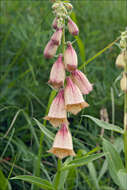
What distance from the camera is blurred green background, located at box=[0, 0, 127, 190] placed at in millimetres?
3096

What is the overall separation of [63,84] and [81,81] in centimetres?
16

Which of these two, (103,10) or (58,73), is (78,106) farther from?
(103,10)

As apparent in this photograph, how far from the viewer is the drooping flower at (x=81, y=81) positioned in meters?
2.43

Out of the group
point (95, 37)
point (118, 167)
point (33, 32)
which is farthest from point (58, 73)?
point (95, 37)

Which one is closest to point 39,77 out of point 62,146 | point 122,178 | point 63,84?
point 63,84

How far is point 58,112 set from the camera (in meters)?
2.36

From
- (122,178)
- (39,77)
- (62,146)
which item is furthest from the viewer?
(39,77)

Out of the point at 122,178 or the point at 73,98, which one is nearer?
the point at 122,178

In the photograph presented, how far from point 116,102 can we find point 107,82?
0.37m

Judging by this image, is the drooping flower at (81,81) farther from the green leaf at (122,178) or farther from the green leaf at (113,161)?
the green leaf at (122,178)

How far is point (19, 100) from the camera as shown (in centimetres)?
368

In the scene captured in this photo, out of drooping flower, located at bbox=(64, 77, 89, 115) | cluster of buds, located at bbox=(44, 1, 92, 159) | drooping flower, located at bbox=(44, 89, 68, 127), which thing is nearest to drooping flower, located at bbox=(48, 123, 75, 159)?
cluster of buds, located at bbox=(44, 1, 92, 159)

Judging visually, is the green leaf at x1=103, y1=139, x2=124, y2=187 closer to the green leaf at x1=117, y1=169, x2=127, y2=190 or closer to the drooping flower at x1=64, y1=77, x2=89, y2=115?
the green leaf at x1=117, y1=169, x2=127, y2=190

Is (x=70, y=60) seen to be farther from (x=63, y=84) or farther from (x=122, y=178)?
(x=122, y=178)
